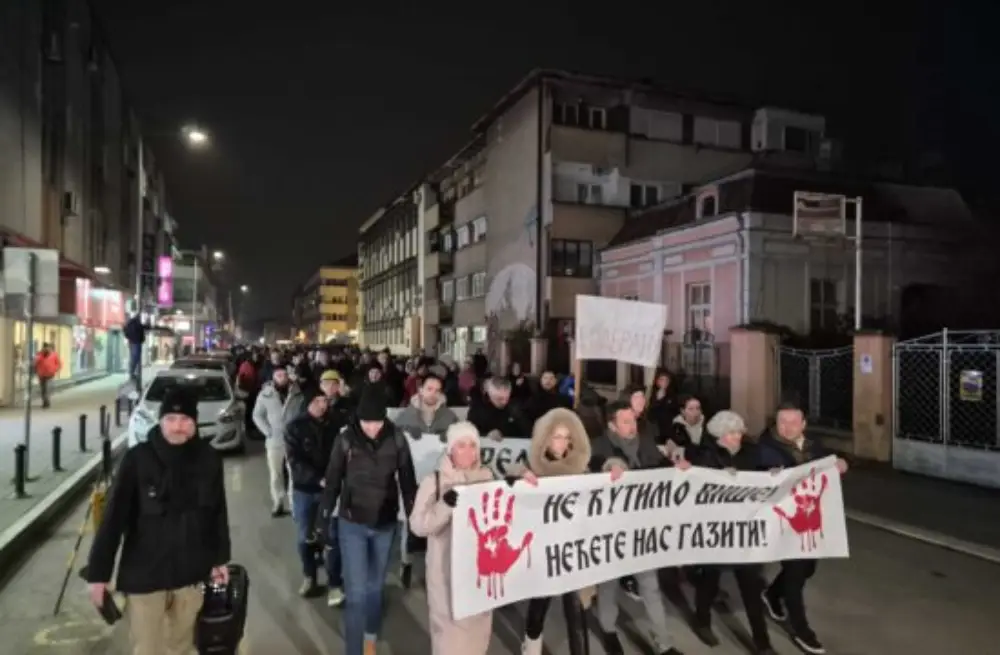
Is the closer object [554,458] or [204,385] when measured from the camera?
[554,458]

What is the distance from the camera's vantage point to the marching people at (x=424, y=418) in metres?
7.12

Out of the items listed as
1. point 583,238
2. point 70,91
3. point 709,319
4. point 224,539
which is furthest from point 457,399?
point 70,91

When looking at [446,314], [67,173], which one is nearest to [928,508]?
[67,173]

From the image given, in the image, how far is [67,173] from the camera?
103ft

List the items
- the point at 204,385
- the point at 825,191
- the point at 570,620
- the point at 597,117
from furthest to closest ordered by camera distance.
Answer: the point at 597,117
the point at 825,191
the point at 204,385
the point at 570,620

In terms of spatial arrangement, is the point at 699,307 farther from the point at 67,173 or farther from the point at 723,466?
the point at 67,173

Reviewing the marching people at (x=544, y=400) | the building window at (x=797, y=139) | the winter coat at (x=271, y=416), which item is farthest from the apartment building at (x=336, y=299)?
the winter coat at (x=271, y=416)

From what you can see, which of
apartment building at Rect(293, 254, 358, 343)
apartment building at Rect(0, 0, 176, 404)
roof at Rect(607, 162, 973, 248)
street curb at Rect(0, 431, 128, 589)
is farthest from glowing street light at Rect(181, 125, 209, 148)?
apartment building at Rect(293, 254, 358, 343)

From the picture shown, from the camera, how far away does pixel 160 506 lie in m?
4.01

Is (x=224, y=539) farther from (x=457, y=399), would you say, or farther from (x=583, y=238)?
(x=583, y=238)

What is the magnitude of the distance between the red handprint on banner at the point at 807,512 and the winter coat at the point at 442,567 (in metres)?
2.72

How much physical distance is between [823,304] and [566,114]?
16735 millimetres

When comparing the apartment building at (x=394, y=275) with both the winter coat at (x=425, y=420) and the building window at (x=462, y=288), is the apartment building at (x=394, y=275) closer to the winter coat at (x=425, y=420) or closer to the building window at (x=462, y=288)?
the building window at (x=462, y=288)

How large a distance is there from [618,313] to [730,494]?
3.89 m
